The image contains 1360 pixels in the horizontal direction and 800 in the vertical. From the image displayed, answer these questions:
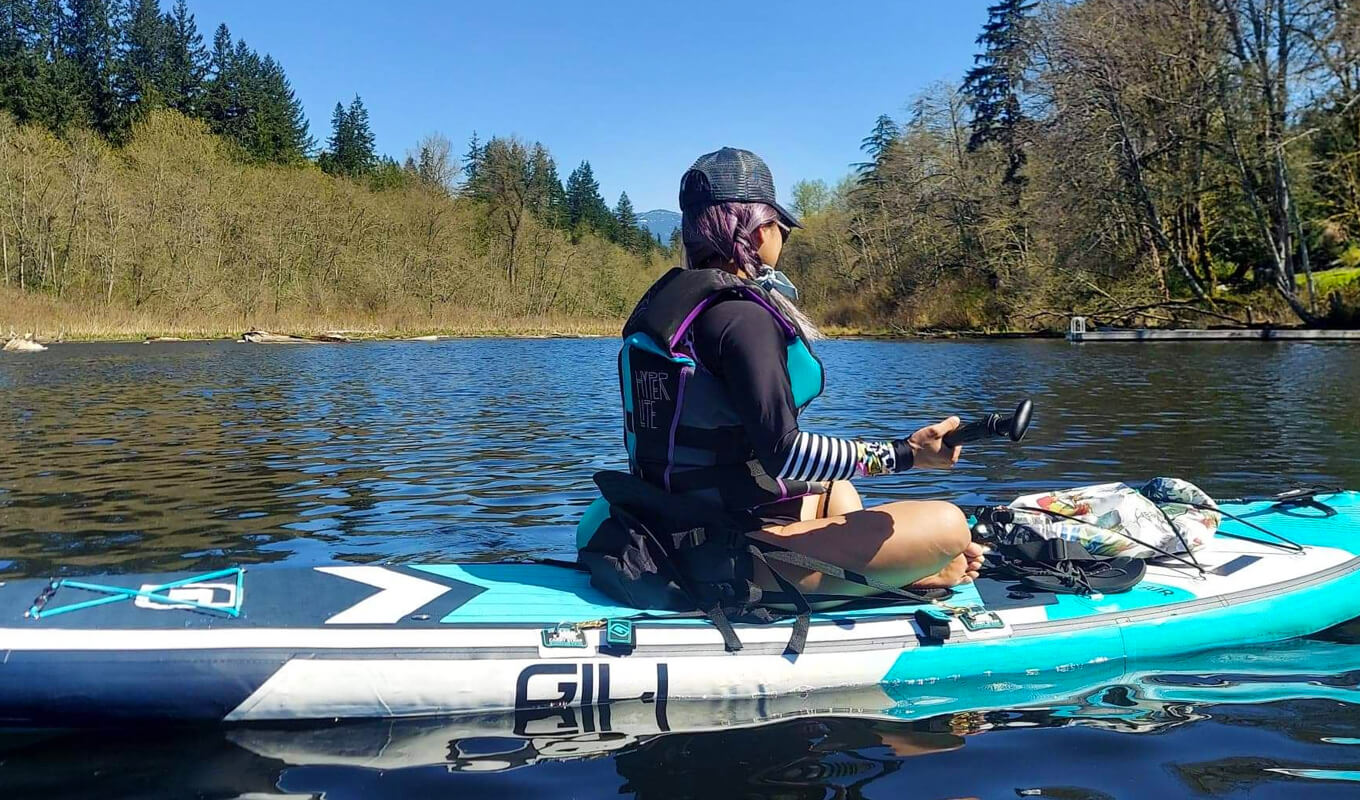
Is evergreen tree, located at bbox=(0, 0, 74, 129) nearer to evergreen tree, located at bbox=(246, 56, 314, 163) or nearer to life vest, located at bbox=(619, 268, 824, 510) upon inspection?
evergreen tree, located at bbox=(246, 56, 314, 163)

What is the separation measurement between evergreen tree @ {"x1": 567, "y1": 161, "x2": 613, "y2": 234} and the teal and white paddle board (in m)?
79.5

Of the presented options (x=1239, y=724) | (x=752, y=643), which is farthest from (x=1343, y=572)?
(x=752, y=643)

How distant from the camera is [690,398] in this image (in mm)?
3605

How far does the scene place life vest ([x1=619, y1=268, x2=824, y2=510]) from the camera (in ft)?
11.5

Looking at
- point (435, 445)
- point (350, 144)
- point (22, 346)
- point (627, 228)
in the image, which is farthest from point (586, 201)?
point (435, 445)

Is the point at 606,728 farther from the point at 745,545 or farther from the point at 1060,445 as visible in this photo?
the point at 1060,445

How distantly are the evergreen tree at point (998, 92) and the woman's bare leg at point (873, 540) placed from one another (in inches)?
1778

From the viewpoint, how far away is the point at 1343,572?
15.9 ft

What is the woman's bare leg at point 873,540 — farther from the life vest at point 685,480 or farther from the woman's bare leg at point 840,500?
the woman's bare leg at point 840,500

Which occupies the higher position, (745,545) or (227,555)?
(745,545)

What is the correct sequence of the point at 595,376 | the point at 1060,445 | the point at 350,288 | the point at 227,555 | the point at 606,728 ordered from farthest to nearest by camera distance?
the point at 350,288, the point at 595,376, the point at 1060,445, the point at 227,555, the point at 606,728

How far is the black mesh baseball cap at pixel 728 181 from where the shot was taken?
3.65 m

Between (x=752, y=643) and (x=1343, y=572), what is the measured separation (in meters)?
3.08

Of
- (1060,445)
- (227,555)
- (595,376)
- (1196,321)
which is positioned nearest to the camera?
(227,555)
